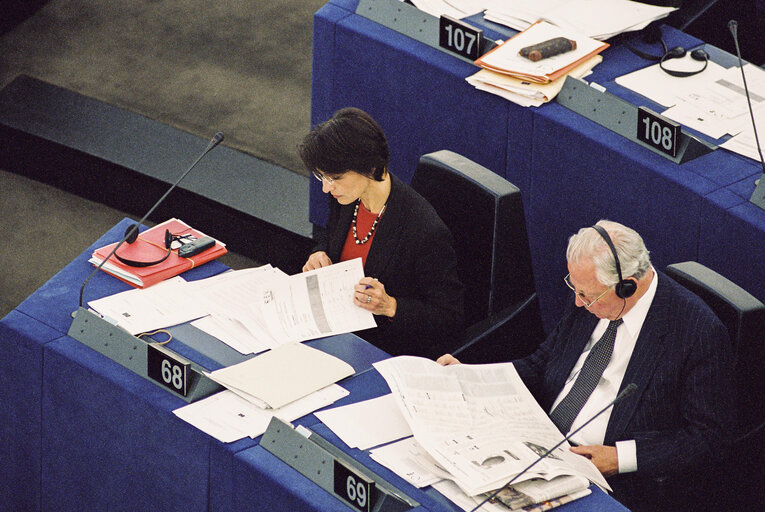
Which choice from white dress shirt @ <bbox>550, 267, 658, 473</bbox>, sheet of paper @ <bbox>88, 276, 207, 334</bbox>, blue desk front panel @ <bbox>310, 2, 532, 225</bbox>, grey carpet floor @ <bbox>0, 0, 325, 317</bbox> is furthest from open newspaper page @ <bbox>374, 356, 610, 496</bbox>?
grey carpet floor @ <bbox>0, 0, 325, 317</bbox>

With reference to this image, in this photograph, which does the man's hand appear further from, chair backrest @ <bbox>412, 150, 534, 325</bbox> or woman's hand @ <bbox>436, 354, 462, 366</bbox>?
chair backrest @ <bbox>412, 150, 534, 325</bbox>

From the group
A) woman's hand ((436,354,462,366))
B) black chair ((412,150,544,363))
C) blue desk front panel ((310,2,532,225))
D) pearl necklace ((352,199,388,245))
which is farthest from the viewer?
blue desk front panel ((310,2,532,225))

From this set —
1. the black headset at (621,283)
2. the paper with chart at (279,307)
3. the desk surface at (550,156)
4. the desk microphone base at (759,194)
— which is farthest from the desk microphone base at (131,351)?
the desk microphone base at (759,194)

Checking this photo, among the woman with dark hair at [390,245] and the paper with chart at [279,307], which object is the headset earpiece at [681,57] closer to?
the woman with dark hair at [390,245]

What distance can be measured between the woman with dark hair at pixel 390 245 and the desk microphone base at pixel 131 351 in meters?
0.52

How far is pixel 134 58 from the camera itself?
5.75m

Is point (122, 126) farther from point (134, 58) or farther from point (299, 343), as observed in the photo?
point (299, 343)

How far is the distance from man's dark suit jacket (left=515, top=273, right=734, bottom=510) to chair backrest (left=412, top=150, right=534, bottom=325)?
0.54 meters

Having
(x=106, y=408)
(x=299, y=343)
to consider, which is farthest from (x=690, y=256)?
(x=106, y=408)

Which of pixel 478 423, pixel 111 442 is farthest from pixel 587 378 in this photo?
pixel 111 442

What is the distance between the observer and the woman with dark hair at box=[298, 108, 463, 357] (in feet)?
10.1

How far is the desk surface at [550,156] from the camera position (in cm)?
332

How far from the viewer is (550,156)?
12.2 ft

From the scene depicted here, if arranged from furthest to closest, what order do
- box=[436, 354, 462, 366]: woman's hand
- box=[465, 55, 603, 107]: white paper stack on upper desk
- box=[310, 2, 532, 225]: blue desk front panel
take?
1. box=[310, 2, 532, 225]: blue desk front panel
2. box=[465, 55, 603, 107]: white paper stack on upper desk
3. box=[436, 354, 462, 366]: woman's hand
